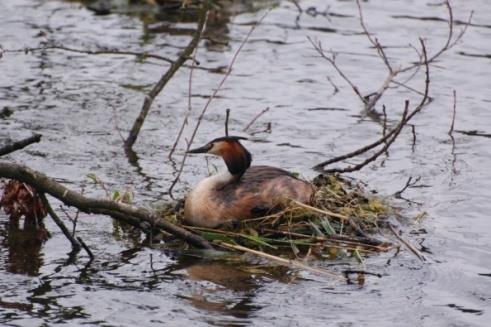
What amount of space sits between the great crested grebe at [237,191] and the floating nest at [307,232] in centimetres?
8

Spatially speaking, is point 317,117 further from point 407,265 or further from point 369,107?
point 407,265

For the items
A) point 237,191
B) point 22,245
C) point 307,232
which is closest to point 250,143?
point 237,191

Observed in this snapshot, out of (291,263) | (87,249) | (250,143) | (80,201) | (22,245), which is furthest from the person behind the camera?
(250,143)

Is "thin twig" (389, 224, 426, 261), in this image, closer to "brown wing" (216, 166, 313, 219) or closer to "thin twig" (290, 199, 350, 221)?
"thin twig" (290, 199, 350, 221)

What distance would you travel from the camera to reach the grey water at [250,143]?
294 inches

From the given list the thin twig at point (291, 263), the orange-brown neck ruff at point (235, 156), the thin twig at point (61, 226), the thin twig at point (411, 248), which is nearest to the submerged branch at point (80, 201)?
the thin twig at point (61, 226)

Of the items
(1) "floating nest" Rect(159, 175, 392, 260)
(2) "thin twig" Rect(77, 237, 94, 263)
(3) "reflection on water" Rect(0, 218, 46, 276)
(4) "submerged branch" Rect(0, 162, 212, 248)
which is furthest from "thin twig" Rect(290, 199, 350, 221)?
(3) "reflection on water" Rect(0, 218, 46, 276)

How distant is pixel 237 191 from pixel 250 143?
290cm

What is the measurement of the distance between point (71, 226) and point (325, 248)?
207 centimetres

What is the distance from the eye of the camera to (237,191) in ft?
28.1

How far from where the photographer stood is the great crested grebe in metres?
8.51

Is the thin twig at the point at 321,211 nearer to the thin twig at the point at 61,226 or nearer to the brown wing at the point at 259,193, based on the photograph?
the brown wing at the point at 259,193

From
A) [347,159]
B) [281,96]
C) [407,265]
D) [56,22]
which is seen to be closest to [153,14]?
[56,22]

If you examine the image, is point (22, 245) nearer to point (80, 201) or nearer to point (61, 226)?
point (61, 226)
